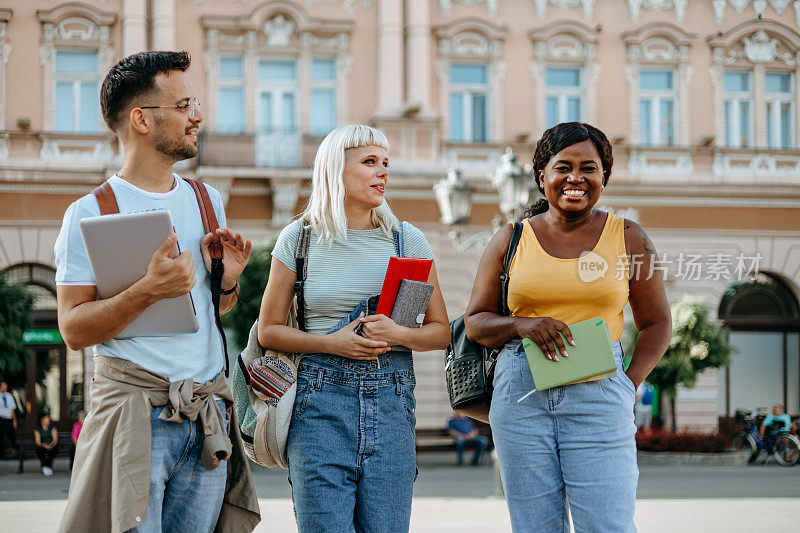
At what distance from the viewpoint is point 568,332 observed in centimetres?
375

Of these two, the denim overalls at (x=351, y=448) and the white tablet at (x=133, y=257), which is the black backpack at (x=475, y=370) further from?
the white tablet at (x=133, y=257)

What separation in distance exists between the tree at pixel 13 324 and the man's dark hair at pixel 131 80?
53.2ft

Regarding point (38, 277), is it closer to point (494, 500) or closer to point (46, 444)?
point (46, 444)

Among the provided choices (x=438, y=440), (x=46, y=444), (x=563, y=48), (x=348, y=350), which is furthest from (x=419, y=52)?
(x=348, y=350)

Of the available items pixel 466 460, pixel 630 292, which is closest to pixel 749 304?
pixel 466 460

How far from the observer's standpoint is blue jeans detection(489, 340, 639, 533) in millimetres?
3695

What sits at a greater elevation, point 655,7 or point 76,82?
point 655,7

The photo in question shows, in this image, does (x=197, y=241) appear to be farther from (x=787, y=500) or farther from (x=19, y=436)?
(x=19, y=436)

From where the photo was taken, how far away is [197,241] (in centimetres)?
346

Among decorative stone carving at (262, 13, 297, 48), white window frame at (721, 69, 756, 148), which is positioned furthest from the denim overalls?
white window frame at (721, 69, 756, 148)

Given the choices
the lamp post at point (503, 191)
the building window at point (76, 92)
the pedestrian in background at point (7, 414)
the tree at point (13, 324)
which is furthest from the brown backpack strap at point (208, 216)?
the building window at point (76, 92)

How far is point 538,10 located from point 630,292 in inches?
830

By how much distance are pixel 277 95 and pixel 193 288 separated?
20.3 m

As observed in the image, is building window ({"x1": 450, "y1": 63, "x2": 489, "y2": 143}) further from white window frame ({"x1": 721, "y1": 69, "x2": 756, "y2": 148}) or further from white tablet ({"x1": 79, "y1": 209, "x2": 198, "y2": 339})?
white tablet ({"x1": 79, "y1": 209, "x2": 198, "y2": 339})
